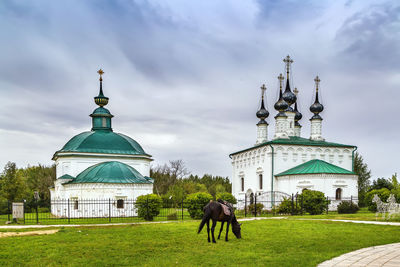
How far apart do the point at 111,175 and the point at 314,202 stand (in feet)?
49.4

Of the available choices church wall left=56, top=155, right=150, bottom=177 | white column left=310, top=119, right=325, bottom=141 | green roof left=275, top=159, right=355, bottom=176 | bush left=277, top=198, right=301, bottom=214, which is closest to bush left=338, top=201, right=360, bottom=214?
bush left=277, top=198, right=301, bottom=214

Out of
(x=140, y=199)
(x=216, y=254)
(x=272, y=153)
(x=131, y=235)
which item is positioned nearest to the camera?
(x=216, y=254)

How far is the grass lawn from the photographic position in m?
7.72

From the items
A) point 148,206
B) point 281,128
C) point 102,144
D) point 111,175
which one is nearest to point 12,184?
point 102,144

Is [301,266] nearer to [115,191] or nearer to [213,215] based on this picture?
[213,215]

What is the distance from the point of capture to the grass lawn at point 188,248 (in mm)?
7723

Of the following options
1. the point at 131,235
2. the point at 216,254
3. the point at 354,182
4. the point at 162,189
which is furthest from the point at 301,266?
the point at 162,189

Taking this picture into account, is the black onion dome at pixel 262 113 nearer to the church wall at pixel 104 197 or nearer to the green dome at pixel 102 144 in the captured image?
the green dome at pixel 102 144

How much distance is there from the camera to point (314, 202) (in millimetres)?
23078

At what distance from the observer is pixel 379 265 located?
22.2ft

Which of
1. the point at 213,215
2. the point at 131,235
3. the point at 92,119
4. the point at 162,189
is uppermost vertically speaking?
the point at 92,119

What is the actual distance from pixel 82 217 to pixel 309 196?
16506 mm

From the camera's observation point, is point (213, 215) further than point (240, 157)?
No

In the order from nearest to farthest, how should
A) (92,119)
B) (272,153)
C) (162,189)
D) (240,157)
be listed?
(272,153) → (92,119) → (240,157) → (162,189)
